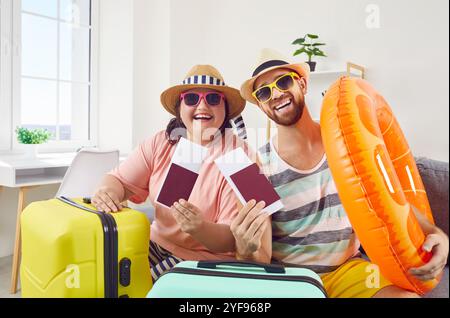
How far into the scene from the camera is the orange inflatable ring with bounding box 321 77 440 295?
2.36 ft

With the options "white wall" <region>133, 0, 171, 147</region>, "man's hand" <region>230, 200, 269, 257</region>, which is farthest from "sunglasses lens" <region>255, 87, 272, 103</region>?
"white wall" <region>133, 0, 171, 147</region>

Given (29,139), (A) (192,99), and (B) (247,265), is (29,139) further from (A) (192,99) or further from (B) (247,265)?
(B) (247,265)

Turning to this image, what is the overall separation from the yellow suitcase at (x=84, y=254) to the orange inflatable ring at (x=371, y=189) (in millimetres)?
511

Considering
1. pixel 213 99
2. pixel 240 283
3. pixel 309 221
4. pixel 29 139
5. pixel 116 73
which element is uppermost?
pixel 116 73

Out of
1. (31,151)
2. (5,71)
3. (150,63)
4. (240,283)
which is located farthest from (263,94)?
(5,71)

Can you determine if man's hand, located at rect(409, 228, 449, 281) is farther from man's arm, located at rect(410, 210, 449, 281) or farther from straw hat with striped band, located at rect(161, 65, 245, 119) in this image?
straw hat with striped band, located at rect(161, 65, 245, 119)

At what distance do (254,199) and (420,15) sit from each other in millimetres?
537

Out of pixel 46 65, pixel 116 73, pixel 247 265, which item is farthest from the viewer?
pixel 46 65

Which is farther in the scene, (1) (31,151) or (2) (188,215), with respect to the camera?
(1) (31,151)

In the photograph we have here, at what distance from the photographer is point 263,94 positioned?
3.00 ft

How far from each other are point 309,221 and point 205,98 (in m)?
0.41

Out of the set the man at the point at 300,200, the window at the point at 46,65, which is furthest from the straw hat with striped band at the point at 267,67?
the window at the point at 46,65

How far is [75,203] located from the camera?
1.04 m
